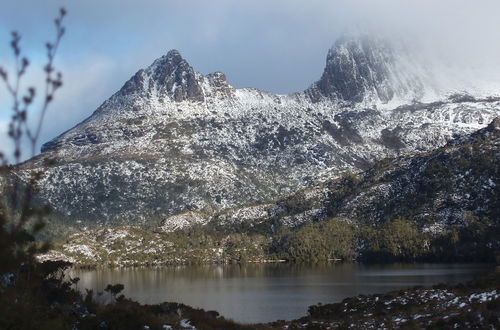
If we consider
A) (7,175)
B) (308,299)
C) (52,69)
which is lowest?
(308,299)

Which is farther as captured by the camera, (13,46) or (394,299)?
(394,299)

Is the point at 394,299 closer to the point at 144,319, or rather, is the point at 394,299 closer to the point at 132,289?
the point at 144,319

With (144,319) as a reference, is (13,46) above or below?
above

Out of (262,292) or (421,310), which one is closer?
(421,310)

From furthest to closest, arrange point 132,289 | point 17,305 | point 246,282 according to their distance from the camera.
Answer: point 246,282
point 132,289
point 17,305

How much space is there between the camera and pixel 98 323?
128 feet

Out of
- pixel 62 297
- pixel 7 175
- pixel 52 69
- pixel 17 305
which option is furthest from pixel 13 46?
pixel 62 297

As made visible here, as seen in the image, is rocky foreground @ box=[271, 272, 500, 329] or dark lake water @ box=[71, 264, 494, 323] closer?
rocky foreground @ box=[271, 272, 500, 329]

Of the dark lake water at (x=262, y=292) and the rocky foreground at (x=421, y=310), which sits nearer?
the rocky foreground at (x=421, y=310)

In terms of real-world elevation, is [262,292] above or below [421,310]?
above

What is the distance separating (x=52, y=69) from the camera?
10.9m

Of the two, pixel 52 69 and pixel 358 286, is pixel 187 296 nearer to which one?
pixel 358 286

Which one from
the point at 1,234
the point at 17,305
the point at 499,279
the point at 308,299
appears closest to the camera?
the point at 1,234

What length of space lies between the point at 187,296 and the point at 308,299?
2676 centimetres
